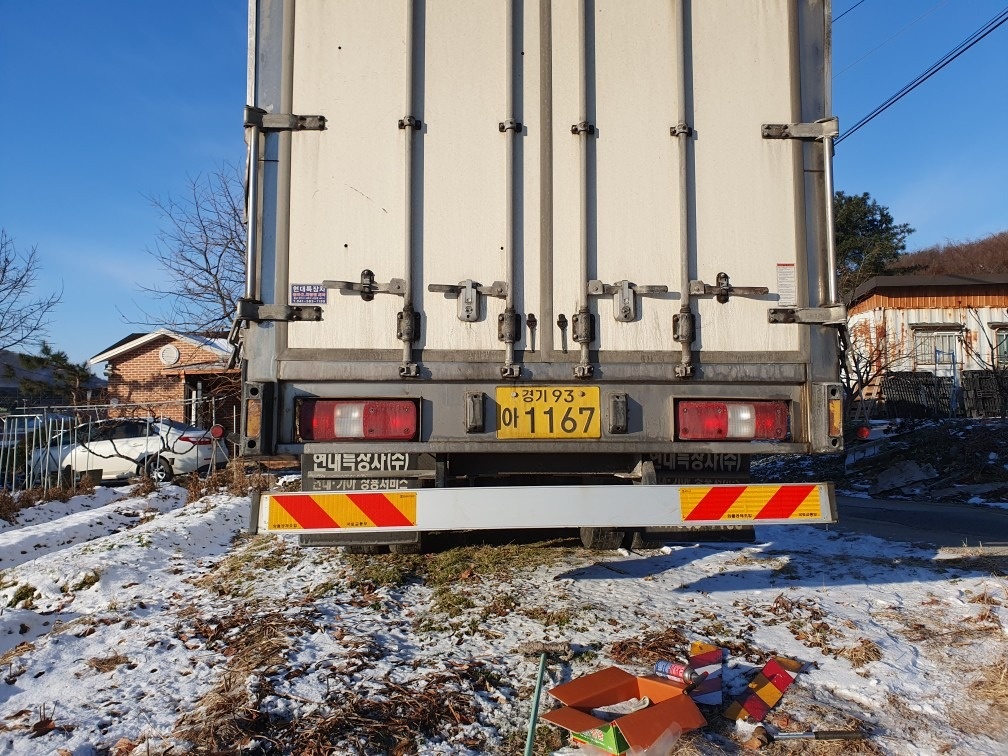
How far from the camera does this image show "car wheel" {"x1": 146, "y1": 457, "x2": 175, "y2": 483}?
12.7m

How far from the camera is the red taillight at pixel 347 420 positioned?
317cm

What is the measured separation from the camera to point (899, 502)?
901cm

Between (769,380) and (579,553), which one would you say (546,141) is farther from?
(579,553)

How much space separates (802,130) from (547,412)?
2001mm

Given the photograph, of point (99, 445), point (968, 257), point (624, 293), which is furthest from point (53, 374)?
point (968, 257)

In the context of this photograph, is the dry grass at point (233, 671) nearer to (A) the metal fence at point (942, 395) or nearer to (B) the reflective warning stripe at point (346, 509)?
(B) the reflective warning stripe at point (346, 509)

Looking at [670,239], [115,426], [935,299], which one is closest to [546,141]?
[670,239]

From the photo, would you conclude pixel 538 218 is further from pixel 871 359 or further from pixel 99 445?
pixel 871 359

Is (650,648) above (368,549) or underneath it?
underneath

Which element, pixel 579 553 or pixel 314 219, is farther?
pixel 579 553

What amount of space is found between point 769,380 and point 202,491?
8801mm

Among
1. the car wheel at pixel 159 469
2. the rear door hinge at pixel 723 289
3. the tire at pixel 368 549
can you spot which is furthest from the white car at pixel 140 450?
the rear door hinge at pixel 723 289

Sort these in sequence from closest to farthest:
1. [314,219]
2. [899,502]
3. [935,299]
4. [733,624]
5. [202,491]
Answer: [314,219] → [733,624] → [899,502] → [202,491] → [935,299]

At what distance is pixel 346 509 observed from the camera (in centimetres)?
306
